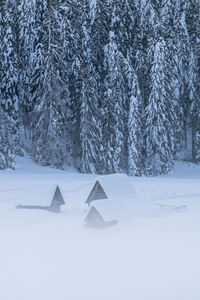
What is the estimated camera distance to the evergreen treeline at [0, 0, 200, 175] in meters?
27.1

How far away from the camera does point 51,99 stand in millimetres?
26484

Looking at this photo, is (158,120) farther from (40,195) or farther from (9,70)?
(40,195)

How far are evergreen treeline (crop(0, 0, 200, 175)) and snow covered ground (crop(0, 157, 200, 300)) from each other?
1865cm

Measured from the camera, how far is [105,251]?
5379 mm

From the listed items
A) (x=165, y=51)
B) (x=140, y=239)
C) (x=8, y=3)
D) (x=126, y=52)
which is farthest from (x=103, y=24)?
(x=140, y=239)

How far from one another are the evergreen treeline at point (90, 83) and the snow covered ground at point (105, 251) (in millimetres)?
18653

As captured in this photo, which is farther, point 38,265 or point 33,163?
point 33,163

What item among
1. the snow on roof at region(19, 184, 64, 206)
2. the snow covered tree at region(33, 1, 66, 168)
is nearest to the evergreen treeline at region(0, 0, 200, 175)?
the snow covered tree at region(33, 1, 66, 168)

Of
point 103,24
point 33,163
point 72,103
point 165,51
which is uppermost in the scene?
point 103,24

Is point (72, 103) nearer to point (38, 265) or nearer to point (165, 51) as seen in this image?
point (165, 51)

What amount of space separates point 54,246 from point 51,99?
21.6 meters

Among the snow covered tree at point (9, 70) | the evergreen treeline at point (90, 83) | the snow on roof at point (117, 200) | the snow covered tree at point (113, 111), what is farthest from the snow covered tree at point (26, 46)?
the snow on roof at point (117, 200)

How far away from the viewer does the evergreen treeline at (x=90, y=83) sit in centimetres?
2711

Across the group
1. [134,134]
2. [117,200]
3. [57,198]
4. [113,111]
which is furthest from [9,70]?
[117,200]
